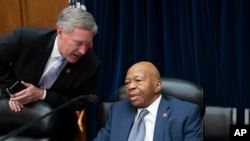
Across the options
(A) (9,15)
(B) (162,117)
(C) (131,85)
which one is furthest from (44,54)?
(A) (9,15)

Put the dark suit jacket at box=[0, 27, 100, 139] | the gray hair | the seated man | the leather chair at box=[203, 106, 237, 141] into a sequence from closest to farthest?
the gray hair < the seated man < the dark suit jacket at box=[0, 27, 100, 139] < the leather chair at box=[203, 106, 237, 141]

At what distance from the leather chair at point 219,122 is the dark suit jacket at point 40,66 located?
3.34 feet

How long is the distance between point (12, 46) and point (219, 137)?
1629mm

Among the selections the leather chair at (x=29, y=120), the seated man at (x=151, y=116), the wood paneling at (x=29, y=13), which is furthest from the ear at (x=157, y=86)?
the wood paneling at (x=29, y=13)

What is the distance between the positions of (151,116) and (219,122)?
0.83 m

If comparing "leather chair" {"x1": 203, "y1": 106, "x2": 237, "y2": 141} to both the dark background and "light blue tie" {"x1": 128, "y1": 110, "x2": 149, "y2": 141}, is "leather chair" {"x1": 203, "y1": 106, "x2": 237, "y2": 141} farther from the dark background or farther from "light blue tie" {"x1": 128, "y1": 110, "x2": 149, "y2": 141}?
"light blue tie" {"x1": 128, "y1": 110, "x2": 149, "y2": 141}

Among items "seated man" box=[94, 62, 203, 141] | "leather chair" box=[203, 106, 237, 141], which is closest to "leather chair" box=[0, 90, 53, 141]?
"seated man" box=[94, 62, 203, 141]

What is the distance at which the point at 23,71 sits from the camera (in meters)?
2.31

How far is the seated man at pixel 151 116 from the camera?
2.14 meters

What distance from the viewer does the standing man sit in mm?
2188

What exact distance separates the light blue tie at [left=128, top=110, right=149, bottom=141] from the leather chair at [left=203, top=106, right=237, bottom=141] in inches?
32.9

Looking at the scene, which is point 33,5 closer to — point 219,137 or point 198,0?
point 198,0

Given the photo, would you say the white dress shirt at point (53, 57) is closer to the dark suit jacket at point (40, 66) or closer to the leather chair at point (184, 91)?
the dark suit jacket at point (40, 66)

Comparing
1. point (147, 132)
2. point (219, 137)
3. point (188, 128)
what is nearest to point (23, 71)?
point (147, 132)
